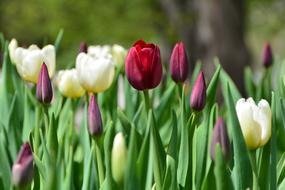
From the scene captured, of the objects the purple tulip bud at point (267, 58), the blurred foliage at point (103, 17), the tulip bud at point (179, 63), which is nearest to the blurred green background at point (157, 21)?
the blurred foliage at point (103, 17)

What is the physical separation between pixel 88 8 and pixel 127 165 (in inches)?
454

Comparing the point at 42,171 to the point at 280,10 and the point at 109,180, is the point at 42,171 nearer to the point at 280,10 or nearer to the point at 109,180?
the point at 109,180

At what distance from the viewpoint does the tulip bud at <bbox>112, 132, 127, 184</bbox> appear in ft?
3.61

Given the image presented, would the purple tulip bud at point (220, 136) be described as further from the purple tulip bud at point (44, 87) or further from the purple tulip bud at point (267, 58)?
the purple tulip bud at point (267, 58)

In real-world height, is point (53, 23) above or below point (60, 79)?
above

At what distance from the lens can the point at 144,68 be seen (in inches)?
53.6

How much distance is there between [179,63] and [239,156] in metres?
0.39

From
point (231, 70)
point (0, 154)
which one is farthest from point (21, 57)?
point (231, 70)

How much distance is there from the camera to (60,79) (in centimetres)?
187

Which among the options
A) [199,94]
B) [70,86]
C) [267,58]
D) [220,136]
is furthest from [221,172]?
[267,58]

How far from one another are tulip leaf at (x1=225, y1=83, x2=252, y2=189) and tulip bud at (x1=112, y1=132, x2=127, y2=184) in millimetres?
192

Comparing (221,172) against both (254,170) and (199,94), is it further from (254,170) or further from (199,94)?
(199,94)

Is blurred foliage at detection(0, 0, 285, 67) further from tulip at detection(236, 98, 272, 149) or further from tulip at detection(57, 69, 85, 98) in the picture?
tulip at detection(236, 98, 272, 149)

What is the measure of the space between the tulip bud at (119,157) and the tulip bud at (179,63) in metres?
0.46
